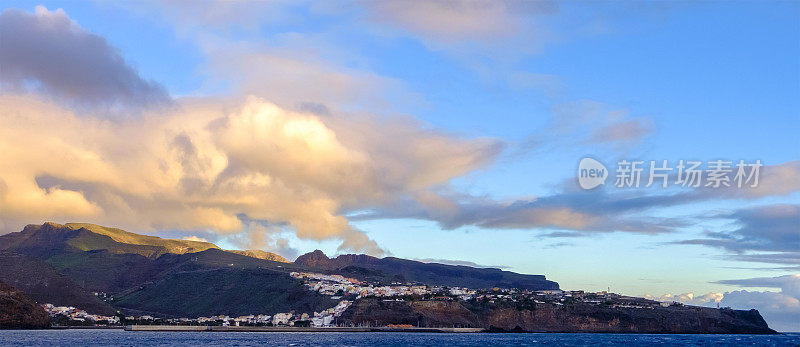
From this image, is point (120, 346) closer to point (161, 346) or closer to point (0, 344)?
point (161, 346)

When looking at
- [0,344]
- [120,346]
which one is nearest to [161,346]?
[120,346]

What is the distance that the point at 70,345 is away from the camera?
19550 cm

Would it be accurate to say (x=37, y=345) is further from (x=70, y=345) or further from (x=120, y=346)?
(x=120, y=346)

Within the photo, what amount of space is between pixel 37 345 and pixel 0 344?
43.6ft

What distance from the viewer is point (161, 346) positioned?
19488 centimetres

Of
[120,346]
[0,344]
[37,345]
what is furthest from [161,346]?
[0,344]

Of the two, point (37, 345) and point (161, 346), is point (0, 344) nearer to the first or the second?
Result: point (37, 345)

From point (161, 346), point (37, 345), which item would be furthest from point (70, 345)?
point (161, 346)

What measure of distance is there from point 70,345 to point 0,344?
60.8 ft

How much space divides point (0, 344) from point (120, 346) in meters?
30.3

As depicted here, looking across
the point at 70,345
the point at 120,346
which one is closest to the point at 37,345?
the point at 70,345

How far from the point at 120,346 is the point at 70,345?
482 inches

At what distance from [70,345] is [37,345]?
26.0ft
